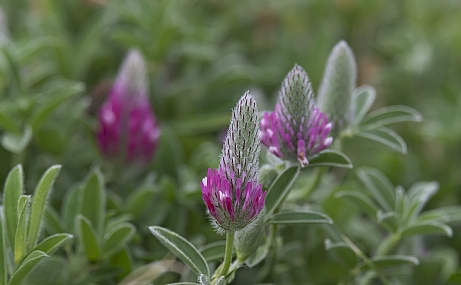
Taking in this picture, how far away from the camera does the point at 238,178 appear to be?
2.69 feet

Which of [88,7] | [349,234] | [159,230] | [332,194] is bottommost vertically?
[349,234]

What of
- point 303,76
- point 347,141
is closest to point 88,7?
point 347,141

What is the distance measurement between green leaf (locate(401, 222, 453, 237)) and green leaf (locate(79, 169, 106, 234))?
0.63m

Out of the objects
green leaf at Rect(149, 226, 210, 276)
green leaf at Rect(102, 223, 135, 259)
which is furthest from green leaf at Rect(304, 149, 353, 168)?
green leaf at Rect(102, 223, 135, 259)

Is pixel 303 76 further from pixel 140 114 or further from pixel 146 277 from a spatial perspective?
pixel 140 114

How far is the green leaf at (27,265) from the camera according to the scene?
0.87 meters

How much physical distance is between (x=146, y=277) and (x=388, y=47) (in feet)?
5.06

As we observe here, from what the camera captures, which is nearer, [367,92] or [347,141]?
[367,92]

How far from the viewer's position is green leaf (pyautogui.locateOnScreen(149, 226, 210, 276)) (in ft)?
2.92

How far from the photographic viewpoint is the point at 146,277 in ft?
3.53

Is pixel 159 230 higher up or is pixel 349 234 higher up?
pixel 159 230

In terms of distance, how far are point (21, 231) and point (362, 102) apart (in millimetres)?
793

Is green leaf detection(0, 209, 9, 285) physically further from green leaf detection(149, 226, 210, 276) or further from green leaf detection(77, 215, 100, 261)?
green leaf detection(149, 226, 210, 276)

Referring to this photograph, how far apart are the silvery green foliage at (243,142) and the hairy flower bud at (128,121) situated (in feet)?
2.16
